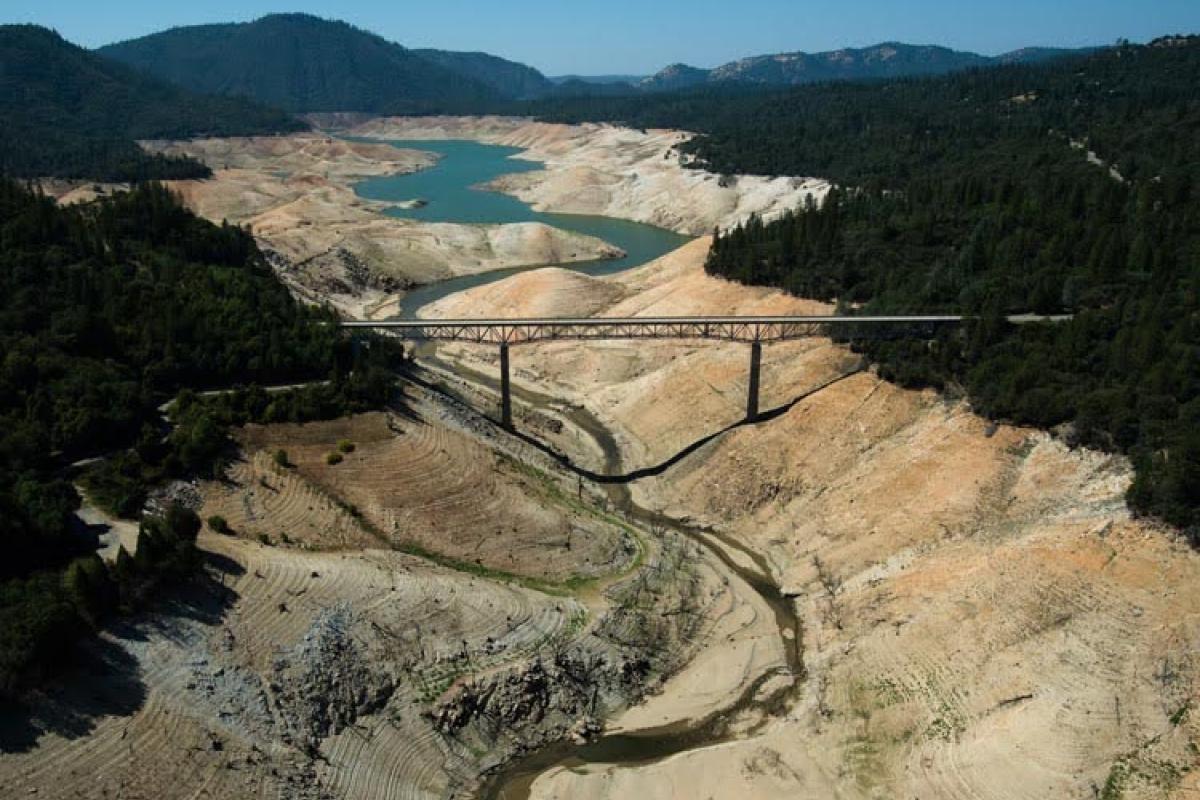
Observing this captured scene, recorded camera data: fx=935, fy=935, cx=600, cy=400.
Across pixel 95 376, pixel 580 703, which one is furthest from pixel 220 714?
pixel 95 376

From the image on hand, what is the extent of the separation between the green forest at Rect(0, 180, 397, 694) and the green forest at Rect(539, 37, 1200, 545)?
3659 cm

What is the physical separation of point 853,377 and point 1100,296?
17.0 metres

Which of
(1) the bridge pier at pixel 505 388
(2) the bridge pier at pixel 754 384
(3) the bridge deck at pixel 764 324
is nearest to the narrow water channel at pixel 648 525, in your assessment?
(1) the bridge pier at pixel 505 388

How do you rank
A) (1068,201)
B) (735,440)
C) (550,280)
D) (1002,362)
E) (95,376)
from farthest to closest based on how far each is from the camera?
(550,280) < (1068,201) < (735,440) < (1002,362) < (95,376)

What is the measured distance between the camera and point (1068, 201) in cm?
7950

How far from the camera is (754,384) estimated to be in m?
63.0

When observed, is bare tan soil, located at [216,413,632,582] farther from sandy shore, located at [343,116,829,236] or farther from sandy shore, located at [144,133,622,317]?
sandy shore, located at [343,116,829,236]

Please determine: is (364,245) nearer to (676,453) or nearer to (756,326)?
(756,326)

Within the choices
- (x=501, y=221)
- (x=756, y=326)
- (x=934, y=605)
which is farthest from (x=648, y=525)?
(x=501, y=221)

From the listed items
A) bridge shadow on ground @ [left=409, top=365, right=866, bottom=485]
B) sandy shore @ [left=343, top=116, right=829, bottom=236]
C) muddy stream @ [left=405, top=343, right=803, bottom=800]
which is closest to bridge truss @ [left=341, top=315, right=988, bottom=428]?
bridge shadow on ground @ [left=409, top=365, right=866, bottom=485]

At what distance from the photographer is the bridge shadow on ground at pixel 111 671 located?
30250 mm

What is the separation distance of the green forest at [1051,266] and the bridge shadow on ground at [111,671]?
1577 inches

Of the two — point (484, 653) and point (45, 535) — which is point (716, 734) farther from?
point (45, 535)

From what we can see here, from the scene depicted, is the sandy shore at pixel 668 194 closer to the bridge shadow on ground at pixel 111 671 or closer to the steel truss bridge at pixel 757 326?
the steel truss bridge at pixel 757 326
